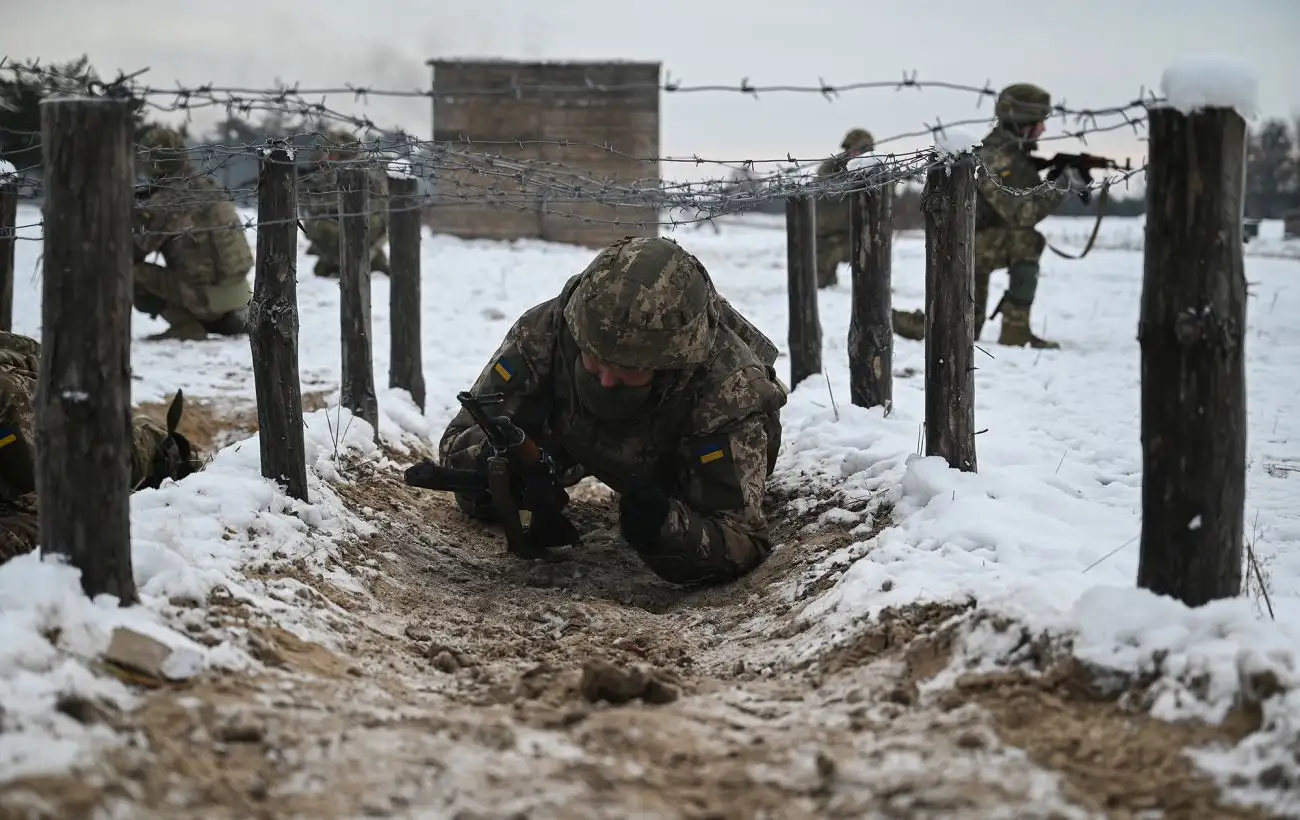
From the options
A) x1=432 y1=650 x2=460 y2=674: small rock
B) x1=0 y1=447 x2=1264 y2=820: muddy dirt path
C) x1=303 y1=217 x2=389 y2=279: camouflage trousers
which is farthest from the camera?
x1=303 y1=217 x2=389 y2=279: camouflage trousers

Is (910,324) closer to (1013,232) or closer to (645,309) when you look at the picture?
(1013,232)

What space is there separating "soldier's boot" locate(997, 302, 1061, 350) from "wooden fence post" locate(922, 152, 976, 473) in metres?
6.10

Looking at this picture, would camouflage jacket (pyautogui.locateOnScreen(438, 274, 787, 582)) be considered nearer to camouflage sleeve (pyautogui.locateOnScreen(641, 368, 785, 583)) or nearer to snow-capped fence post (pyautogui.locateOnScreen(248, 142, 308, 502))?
camouflage sleeve (pyautogui.locateOnScreen(641, 368, 785, 583))

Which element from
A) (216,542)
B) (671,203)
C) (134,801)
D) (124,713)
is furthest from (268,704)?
(671,203)

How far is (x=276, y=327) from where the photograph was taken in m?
4.23

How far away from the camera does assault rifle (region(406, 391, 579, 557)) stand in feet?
14.7

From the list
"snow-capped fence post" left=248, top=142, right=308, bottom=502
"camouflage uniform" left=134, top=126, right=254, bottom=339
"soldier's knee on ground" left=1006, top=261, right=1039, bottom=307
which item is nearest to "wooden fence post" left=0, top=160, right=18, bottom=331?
"snow-capped fence post" left=248, top=142, right=308, bottom=502

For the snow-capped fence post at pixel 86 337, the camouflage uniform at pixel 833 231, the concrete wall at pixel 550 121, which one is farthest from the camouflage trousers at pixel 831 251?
the snow-capped fence post at pixel 86 337

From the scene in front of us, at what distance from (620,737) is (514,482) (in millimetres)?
2227

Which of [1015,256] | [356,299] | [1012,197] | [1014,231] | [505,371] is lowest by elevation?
[505,371]

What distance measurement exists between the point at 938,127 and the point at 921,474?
141cm

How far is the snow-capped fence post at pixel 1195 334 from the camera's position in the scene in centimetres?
264

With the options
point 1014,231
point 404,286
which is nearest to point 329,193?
point 404,286

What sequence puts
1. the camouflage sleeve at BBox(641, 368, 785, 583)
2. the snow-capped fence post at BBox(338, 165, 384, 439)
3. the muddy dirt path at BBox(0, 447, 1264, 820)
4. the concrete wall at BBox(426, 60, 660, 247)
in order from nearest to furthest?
1. the muddy dirt path at BBox(0, 447, 1264, 820)
2. the camouflage sleeve at BBox(641, 368, 785, 583)
3. the snow-capped fence post at BBox(338, 165, 384, 439)
4. the concrete wall at BBox(426, 60, 660, 247)
